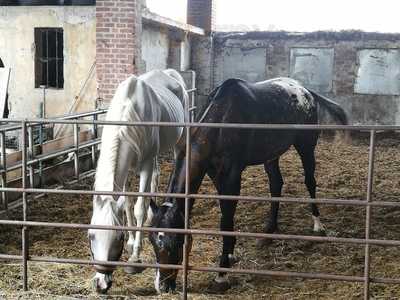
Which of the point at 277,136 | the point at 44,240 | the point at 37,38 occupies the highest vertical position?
the point at 37,38

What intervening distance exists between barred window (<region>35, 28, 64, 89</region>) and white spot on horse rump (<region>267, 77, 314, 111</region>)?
528 cm

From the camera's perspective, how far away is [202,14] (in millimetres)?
14328

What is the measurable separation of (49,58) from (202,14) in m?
5.66

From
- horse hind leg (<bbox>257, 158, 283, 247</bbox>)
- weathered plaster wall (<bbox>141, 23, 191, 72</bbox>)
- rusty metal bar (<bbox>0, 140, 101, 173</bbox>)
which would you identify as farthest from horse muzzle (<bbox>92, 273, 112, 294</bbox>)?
weathered plaster wall (<bbox>141, 23, 191, 72</bbox>)

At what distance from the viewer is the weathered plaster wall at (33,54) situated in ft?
30.7

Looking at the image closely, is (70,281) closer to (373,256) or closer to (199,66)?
(373,256)

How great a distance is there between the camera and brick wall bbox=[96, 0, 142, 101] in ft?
28.2

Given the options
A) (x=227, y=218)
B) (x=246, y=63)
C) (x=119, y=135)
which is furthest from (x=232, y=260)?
(x=246, y=63)

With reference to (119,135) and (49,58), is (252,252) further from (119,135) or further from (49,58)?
(49,58)

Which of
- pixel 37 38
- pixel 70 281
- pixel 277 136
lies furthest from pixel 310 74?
pixel 70 281

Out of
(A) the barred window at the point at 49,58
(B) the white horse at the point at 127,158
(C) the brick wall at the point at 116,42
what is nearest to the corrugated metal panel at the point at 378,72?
(C) the brick wall at the point at 116,42

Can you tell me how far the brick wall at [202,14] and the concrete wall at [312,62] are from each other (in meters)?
0.42

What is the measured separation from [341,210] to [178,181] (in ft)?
10.2

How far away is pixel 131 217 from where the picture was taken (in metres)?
5.07
